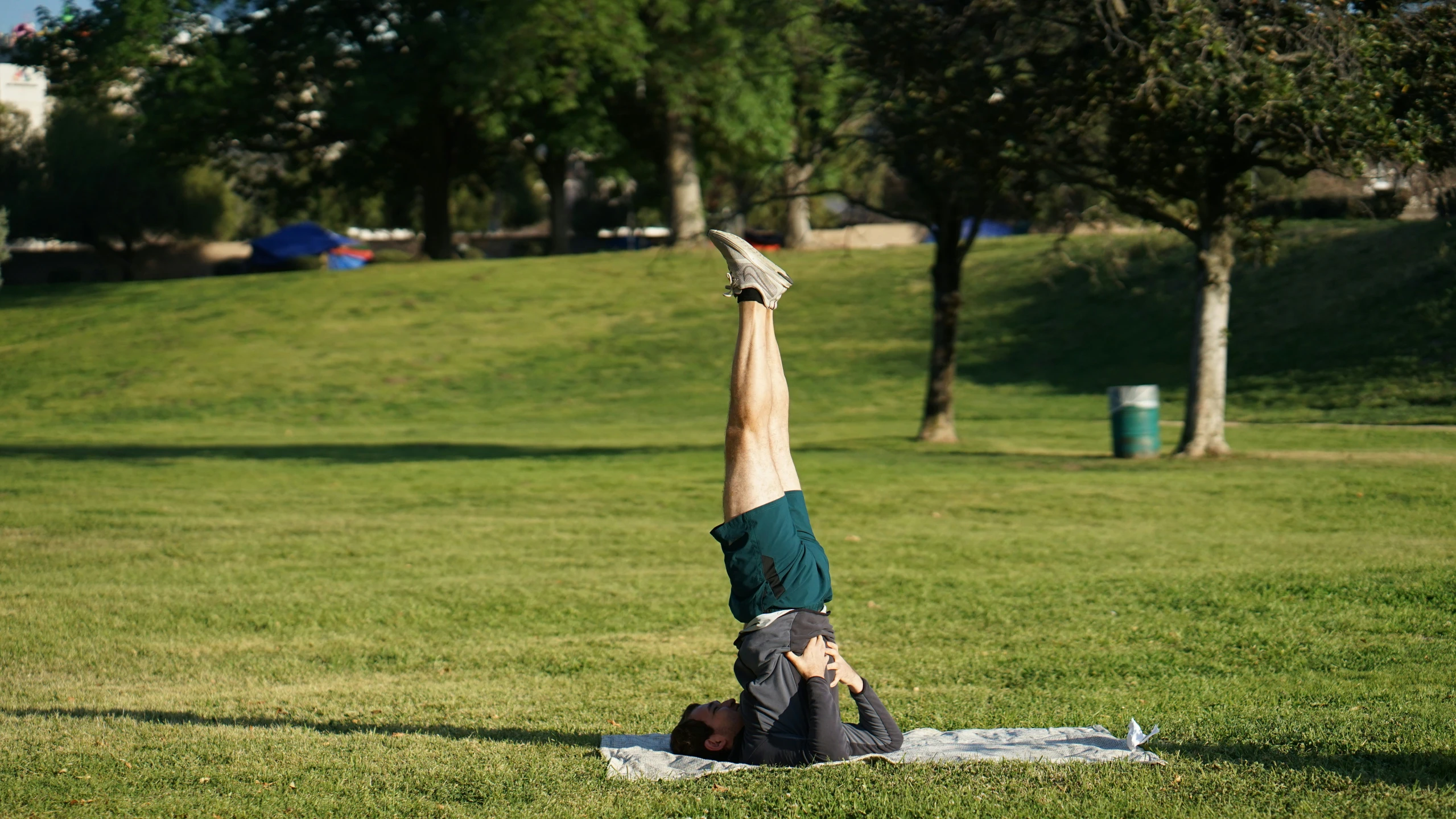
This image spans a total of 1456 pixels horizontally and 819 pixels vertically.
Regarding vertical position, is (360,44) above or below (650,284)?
above

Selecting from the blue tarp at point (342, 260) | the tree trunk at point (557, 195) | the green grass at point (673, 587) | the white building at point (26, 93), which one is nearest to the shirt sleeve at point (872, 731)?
the green grass at point (673, 587)

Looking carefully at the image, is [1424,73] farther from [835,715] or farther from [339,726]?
[339,726]

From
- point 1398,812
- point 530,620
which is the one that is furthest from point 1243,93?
point 1398,812

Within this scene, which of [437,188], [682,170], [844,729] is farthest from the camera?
[437,188]

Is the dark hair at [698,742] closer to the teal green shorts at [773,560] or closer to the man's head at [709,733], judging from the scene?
the man's head at [709,733]

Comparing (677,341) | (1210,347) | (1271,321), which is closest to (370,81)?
(677,341)

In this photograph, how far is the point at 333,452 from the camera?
24.5 meters

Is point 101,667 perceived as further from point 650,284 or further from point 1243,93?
point 650,284

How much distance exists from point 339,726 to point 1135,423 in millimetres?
16096

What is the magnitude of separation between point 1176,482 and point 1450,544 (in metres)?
5.32

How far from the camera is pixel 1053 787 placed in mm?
5352

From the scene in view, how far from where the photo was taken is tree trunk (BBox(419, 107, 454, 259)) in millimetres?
49438

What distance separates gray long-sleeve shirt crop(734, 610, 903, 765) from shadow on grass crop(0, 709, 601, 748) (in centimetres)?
107

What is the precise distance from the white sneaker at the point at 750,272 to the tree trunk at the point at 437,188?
147 feet
